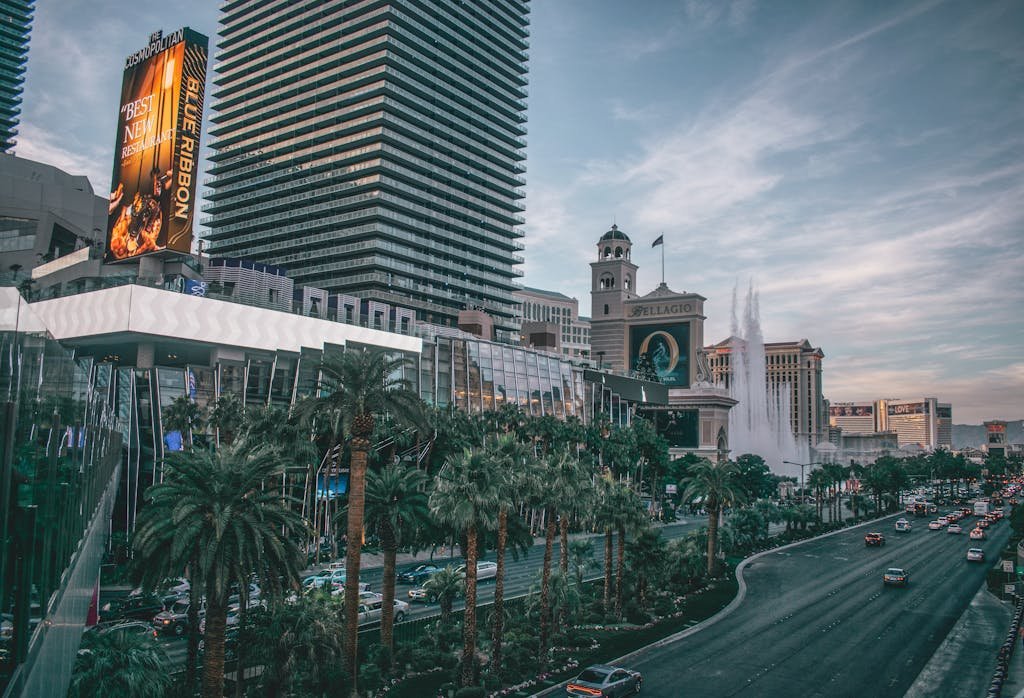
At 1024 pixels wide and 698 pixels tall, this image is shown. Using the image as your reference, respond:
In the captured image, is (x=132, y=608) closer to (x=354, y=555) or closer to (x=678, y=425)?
(x=354, y=555)

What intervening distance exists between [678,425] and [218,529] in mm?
140558

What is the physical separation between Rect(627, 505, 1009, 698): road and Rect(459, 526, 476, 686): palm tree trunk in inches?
317

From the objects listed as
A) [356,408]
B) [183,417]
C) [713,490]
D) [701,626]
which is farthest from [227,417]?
[713,490]

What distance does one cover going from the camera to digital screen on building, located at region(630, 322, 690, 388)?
17312 centimetres

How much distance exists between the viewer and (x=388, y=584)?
37062 mm

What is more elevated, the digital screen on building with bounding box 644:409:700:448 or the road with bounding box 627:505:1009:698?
the digital screen on building with bounding box 644:409:700:448

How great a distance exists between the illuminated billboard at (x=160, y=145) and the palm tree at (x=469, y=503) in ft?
127

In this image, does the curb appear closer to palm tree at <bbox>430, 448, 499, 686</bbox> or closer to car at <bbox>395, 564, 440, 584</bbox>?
palm tree at <bbox>430, 448, 499, 686</bbox>

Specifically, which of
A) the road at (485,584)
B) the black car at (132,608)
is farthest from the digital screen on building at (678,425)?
the black car at (132,608)

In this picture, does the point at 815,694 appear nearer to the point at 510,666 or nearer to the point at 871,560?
the point at 510,666

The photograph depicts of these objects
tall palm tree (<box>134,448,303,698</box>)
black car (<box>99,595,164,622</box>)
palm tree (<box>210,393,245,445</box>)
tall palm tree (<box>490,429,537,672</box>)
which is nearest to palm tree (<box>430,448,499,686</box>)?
tall palm tree (<box>490,429,537,672</box>)

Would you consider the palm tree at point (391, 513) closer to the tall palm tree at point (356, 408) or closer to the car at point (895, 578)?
the tall palm tree at point (356, 408)

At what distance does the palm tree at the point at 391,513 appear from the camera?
37188 millimetres

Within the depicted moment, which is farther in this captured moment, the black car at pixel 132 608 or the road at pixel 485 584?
the black car at pixel 132 608
